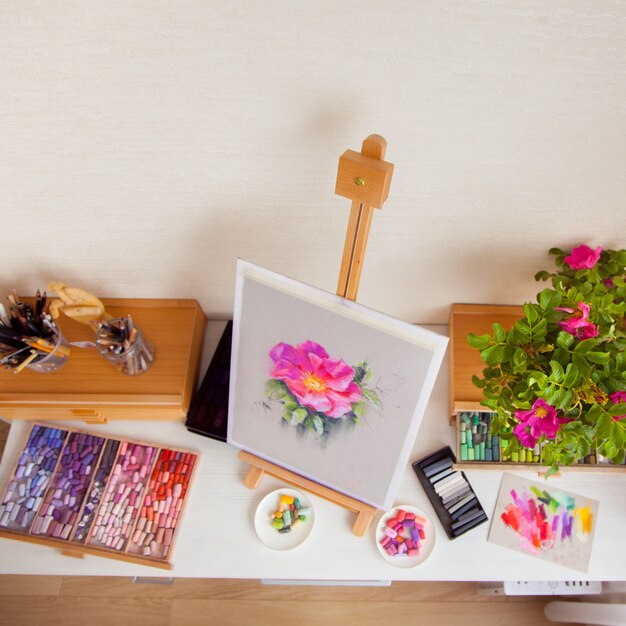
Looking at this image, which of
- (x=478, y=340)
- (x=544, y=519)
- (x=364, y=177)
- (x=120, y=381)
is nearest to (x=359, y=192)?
(x=364, y=177)

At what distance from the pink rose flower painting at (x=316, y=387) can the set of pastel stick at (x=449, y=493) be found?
32 cm

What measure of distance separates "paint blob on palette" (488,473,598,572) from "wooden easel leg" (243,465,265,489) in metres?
0.52

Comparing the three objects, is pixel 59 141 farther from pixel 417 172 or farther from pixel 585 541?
pixel 585 541

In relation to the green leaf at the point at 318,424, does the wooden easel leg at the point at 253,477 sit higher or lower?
lower

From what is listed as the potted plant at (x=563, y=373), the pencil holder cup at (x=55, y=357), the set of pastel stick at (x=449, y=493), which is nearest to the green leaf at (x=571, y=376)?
the potted plant at (x=563, y=373)

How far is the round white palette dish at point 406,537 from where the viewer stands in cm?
115

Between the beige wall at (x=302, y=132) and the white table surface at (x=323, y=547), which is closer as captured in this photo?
the beige wall at (x=302, y=132)

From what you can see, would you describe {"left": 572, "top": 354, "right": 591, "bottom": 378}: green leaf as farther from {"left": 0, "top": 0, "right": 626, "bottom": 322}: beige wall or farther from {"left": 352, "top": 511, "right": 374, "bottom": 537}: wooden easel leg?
{"left": 352, "top": 511, "right": 374, "bottom": 537}: wooden easel leg

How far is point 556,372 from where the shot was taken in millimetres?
798

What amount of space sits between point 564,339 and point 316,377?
0.40 meters

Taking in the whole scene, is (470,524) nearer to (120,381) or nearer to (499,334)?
(499,334)

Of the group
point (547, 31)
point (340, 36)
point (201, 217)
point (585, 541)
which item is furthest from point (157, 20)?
point (585, 541)

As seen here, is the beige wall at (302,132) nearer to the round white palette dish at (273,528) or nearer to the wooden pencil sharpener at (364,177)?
the wooden pencil sharpener at (364,177)

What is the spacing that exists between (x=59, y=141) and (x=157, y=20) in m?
0.28
